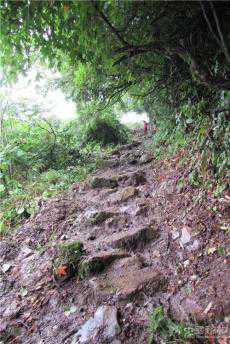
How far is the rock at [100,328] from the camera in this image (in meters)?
2.94

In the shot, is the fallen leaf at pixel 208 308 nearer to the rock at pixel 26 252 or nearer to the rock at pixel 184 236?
the rock at pixel 184 236

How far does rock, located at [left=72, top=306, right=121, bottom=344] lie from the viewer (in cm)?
294

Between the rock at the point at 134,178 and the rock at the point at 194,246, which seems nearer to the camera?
the rock at the point at 194,246

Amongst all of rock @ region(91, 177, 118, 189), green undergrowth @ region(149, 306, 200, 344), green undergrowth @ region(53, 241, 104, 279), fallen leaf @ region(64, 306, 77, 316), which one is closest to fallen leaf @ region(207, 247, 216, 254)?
green undergrowth @ region(149, 306, 200, 344)

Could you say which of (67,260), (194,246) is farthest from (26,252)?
(194,246)

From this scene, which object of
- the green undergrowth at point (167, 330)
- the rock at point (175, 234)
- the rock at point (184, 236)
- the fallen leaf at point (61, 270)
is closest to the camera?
the green undergrowth at point (167, 330)

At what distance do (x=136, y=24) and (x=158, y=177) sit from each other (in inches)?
111

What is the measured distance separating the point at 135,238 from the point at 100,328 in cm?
135

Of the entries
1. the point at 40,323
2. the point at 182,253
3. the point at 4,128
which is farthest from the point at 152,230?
the point at 4,128

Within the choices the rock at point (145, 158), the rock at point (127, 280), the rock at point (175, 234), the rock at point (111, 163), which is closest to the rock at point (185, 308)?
the rock at point (127, 280)

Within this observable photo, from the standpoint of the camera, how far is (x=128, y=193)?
5.49 m

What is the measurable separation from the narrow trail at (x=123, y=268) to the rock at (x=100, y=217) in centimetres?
2

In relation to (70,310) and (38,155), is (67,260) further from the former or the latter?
(38,155)

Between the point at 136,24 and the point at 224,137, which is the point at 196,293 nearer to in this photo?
the point at 224,137
